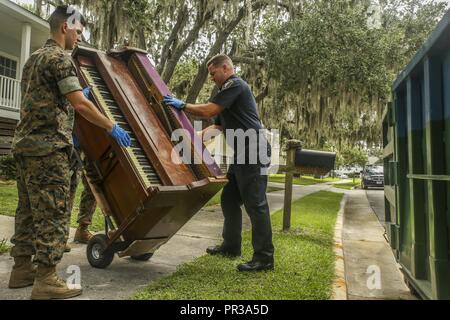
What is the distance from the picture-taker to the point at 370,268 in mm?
4926

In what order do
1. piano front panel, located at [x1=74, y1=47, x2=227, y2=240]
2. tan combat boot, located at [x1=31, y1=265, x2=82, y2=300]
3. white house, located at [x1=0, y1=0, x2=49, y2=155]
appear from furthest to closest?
1. white house, located at [x1=0, y1=0, x2=49, y2=155]
2. piano front panel, located at [x1=74, y1=47, x2=227, y2=240]
3. tan combat boot, located at [x1=31, y1=265, x2=82, y2=300]

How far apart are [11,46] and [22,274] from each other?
51.6ft

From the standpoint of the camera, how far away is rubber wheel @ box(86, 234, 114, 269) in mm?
3754

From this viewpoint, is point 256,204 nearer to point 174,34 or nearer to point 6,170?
point 6,170

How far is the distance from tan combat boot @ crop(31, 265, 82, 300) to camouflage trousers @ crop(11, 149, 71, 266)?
0.07 metres

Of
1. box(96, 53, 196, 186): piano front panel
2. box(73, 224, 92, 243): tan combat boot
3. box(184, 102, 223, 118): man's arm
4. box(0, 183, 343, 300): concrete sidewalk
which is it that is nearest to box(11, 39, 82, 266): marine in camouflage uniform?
box(0, 183, 343, 300): concrete sidewalk

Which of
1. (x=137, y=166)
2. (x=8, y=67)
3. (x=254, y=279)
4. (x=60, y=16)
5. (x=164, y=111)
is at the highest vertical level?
(x=8, y=67)

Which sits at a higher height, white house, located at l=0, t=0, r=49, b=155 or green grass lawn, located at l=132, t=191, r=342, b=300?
white house, located at l=0, t=0, r=49, b=155

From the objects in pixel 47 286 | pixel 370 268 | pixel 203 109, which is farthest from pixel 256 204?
pixel 47 286

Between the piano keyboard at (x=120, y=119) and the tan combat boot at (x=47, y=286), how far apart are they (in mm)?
928

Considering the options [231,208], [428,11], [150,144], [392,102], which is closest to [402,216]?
[392,102]

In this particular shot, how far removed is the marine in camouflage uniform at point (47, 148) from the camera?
2.98 metres

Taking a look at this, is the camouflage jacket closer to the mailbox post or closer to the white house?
the mailbox post
